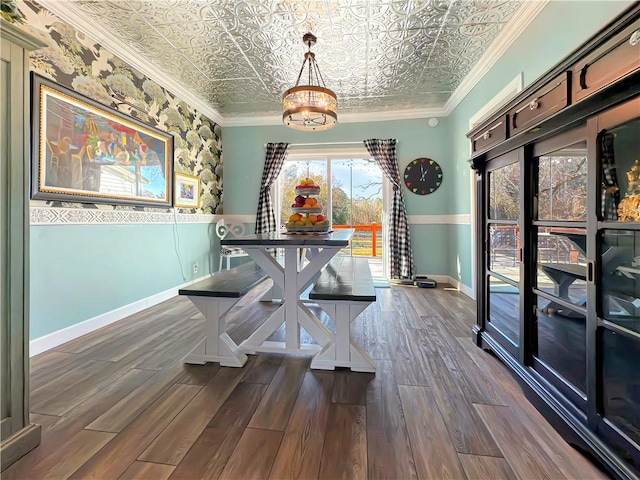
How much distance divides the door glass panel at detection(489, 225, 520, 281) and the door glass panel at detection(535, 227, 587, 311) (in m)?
0.16

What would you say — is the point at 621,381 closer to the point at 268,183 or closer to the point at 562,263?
the point at 562,263

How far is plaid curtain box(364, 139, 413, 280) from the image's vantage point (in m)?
4.43

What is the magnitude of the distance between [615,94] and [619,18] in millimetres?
215

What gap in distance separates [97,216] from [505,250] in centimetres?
316

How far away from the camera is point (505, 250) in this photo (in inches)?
72.0

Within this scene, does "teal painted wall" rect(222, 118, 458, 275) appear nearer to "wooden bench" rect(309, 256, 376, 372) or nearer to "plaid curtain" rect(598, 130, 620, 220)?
"wooden bench" rect(309, 256, 376, 372)

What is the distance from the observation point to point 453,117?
4152 mm

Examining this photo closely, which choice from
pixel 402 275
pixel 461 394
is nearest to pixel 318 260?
pixel 461 394

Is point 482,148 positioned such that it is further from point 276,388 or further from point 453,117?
point 453,117

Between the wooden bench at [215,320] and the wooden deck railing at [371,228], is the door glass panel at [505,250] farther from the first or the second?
the wooden deck railing at [371,228]

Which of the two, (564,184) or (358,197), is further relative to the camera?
(358,197)

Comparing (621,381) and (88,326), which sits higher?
(621,381)

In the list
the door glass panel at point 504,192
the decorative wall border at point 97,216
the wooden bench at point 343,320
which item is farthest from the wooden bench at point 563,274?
the decorative wall border at point 97,216

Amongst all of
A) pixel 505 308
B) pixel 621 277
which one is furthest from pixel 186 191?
pixel 621 277
